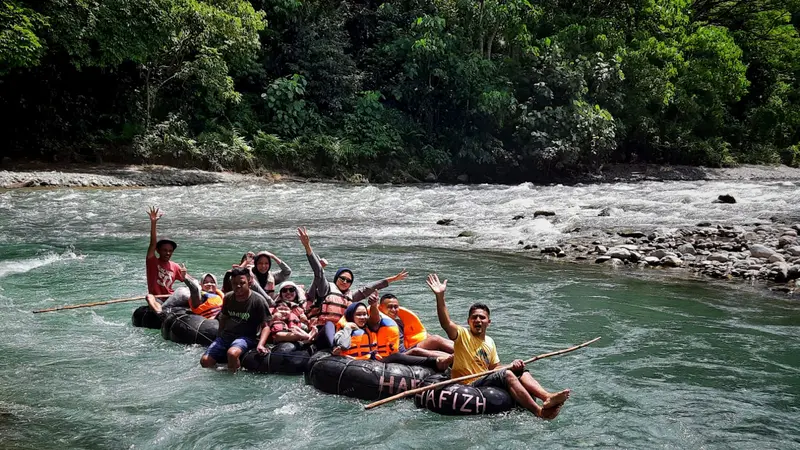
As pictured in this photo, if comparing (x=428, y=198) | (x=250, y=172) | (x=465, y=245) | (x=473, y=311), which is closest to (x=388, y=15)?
(x=250, y=172)

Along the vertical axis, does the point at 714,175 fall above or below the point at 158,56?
below

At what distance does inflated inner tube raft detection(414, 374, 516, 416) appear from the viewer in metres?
6.22

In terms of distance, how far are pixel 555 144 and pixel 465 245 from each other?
46.5ft

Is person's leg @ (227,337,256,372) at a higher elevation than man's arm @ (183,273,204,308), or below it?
below

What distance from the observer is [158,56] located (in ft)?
82.8

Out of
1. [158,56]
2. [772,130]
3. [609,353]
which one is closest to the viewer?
[609,353]

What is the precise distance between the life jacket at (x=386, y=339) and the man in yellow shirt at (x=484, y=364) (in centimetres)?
93

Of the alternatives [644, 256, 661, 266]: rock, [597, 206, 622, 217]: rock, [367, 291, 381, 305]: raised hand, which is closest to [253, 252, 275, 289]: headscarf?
[367, 291, 381, 305]: raised hand

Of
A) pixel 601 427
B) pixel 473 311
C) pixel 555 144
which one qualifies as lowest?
pixel 601 427

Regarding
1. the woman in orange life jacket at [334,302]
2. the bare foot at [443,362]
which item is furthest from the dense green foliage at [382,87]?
the bare foot at [443,362]

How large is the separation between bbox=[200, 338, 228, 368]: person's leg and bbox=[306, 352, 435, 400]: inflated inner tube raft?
1249 millimetres

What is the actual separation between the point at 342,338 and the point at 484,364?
62.6 inches

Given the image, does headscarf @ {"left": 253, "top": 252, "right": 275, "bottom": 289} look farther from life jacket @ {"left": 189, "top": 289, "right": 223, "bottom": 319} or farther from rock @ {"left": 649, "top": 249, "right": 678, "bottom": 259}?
rock @ {"left": 649, "top": 249, "right": 678, "bottom": 259}

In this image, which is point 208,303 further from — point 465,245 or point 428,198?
point 428,198
